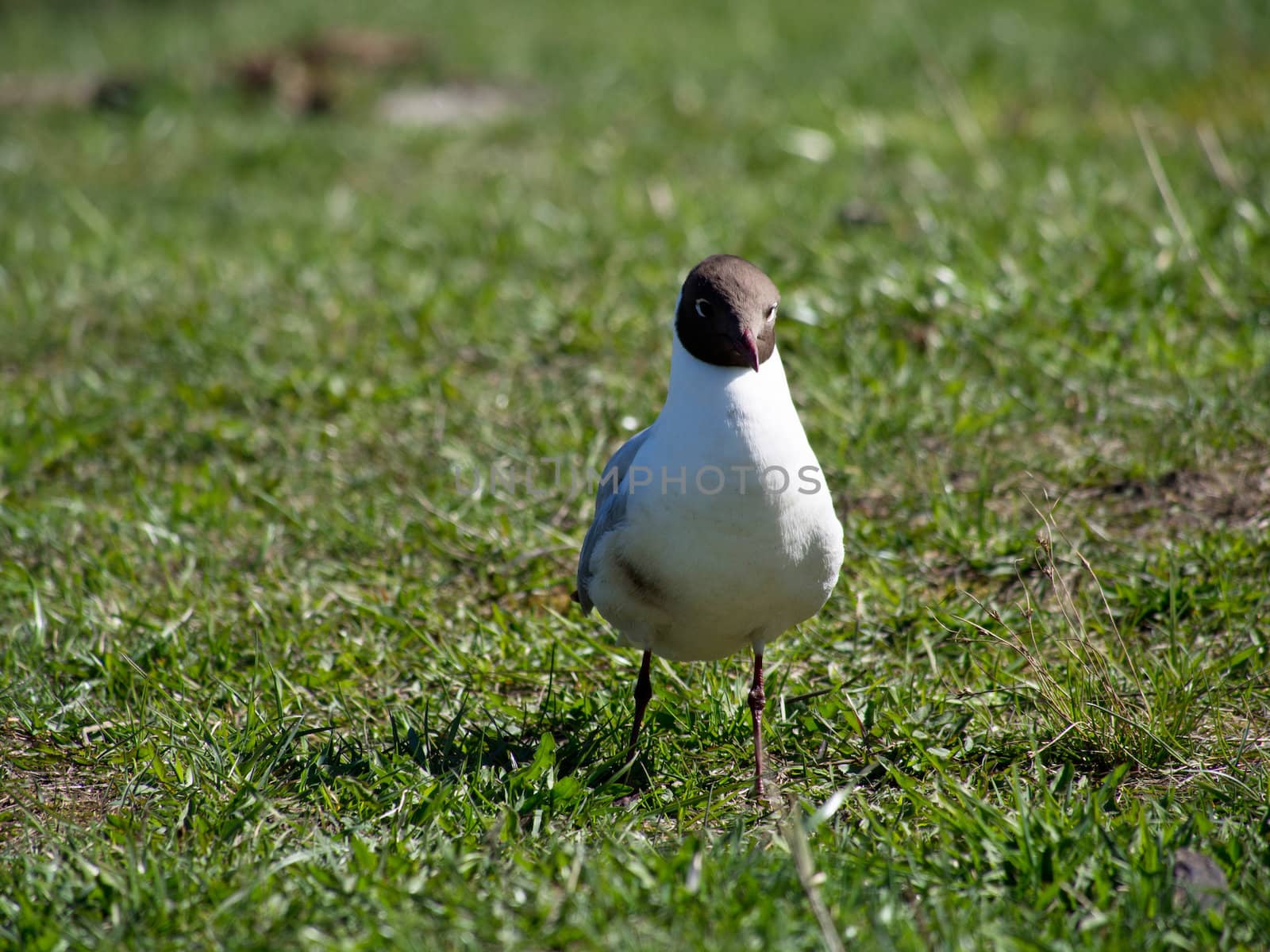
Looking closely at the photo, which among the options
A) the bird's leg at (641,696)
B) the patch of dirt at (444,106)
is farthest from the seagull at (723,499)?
the patch of dirt at (444,106)

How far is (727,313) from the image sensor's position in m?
2.89

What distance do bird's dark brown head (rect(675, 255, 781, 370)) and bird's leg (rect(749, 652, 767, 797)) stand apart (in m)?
0.79

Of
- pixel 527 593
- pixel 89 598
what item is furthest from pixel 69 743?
pixel 527 593

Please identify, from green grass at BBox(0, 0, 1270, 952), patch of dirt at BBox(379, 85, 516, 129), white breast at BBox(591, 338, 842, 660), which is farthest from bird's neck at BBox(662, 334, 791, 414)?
patch of dirt at BBox(379, 85, 516, 129)

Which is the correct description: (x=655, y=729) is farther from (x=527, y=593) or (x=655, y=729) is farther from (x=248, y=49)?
(x=248, y=49)

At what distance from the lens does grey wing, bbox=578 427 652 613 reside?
10.2ft

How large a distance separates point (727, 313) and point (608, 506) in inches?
23.4

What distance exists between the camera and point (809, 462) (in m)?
2.99

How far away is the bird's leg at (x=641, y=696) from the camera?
3.21 m

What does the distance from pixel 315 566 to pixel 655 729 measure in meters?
1.44

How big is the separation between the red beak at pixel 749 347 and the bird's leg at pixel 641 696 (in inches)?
32.4

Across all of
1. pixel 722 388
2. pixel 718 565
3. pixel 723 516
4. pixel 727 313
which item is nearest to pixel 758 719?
pixel 718 565

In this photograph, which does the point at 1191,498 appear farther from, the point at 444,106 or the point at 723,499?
the point at 444,106

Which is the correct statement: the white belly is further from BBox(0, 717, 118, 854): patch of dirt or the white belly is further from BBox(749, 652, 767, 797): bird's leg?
BBox(0, 717, 118, 854): patch of dirt
